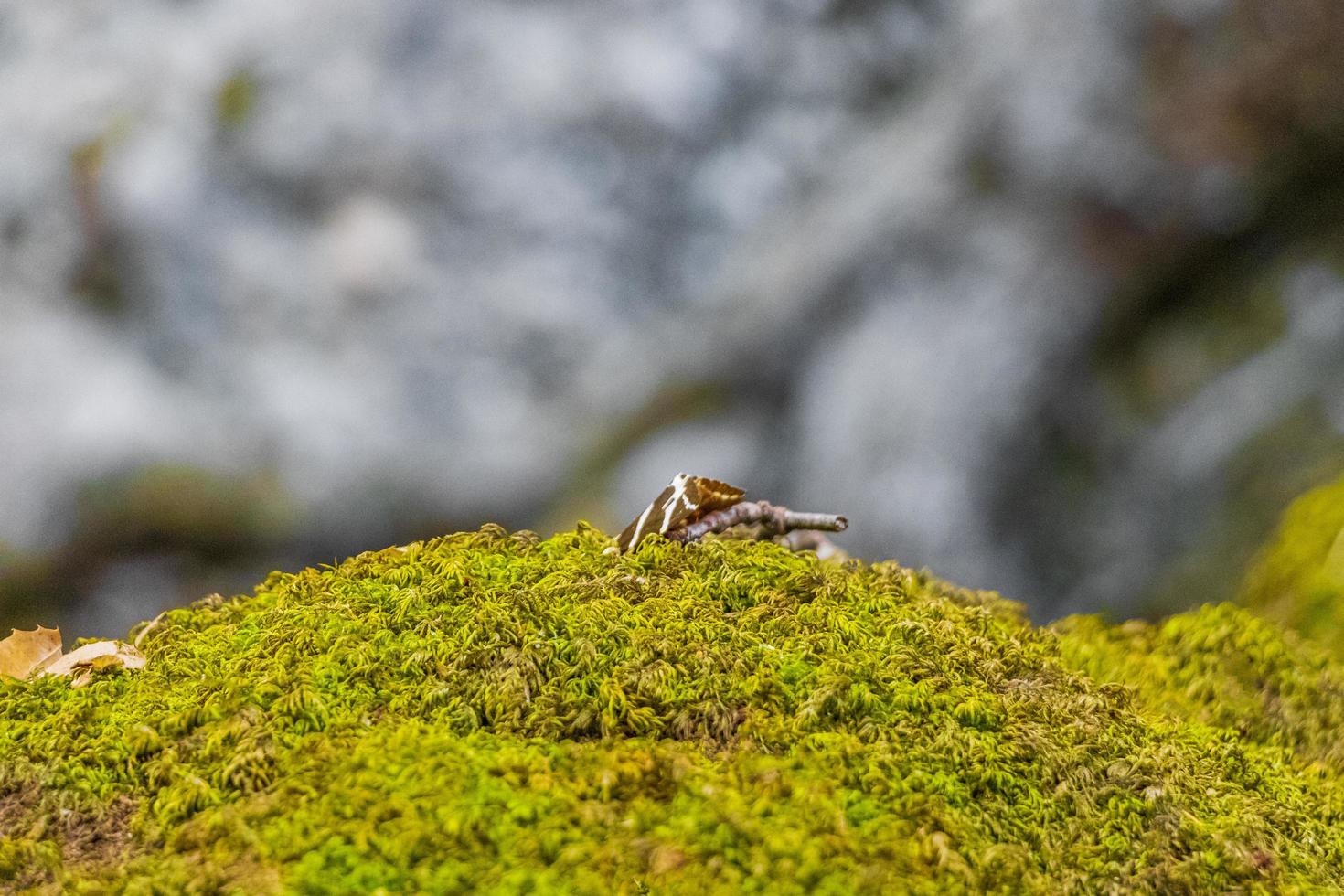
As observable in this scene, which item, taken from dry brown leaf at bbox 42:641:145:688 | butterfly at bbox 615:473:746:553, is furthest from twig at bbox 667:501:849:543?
dry brown leaf at bbox 42:641:145:688

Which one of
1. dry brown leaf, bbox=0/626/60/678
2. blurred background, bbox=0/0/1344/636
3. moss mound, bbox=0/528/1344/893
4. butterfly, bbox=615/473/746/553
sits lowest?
moss mound, bbox=0/528/1344/893

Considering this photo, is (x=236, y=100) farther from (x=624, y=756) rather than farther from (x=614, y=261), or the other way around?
(x=624, y=756)

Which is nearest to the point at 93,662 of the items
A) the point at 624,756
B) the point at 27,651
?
the point at 27,651

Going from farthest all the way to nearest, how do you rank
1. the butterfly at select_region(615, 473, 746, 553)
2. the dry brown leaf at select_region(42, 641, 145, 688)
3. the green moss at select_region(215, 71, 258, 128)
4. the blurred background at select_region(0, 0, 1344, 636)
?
1. the green moss at select_region(215, 71, 258, 128)
2. the blurred background at select_region(0, 0, 1344, 636)
3. the butterfly at select_region(615, 473, 746, 553)
4. the dry brown leaf at select_region(42, 641, 145, 688)

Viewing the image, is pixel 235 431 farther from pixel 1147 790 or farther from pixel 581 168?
pixel 1147 790

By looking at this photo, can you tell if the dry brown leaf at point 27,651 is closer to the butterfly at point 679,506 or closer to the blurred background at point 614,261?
the butterfly at point 679,506

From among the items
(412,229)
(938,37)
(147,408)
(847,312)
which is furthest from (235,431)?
(938,37)

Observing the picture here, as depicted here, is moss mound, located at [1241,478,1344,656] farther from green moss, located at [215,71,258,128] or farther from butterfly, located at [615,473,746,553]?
green moss, located at [215,71,258,128]
